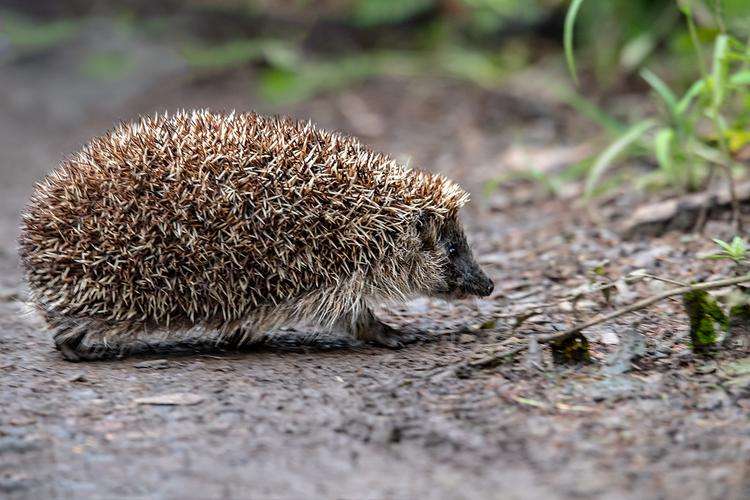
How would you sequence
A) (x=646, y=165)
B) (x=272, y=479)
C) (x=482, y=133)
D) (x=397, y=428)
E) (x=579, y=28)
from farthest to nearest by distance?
(x=579, y=28) → (x=482, y=133) → (x=646, y=165) → (x=397, y=428) → (x=272, y=479)

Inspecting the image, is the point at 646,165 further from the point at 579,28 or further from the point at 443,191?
the point at 579,28

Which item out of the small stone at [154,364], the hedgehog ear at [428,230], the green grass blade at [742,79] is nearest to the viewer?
the small stone at [154,364]

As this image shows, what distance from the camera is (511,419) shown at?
517 cm

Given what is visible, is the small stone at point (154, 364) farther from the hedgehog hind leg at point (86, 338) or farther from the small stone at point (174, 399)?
the small stone at point (174, 399)

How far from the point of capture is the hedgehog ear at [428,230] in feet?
23.1

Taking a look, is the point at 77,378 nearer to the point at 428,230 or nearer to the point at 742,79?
the point at 428,230

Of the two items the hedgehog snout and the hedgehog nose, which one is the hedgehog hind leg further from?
the hedgehog nose

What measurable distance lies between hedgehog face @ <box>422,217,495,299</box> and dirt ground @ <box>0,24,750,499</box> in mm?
304

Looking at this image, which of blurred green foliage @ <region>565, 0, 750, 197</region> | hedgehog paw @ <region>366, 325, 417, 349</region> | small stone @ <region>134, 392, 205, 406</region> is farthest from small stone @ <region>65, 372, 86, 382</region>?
blurred green foliage @ <region>565, 0, 750, 197</region>

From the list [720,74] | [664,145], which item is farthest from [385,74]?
[720,74]

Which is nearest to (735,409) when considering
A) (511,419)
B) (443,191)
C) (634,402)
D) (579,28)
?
(634,402)

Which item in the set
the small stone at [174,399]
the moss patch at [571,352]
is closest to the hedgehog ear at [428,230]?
the moss patch at [571,352]

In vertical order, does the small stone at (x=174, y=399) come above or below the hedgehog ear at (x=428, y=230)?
below

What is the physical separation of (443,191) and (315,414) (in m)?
2.45
